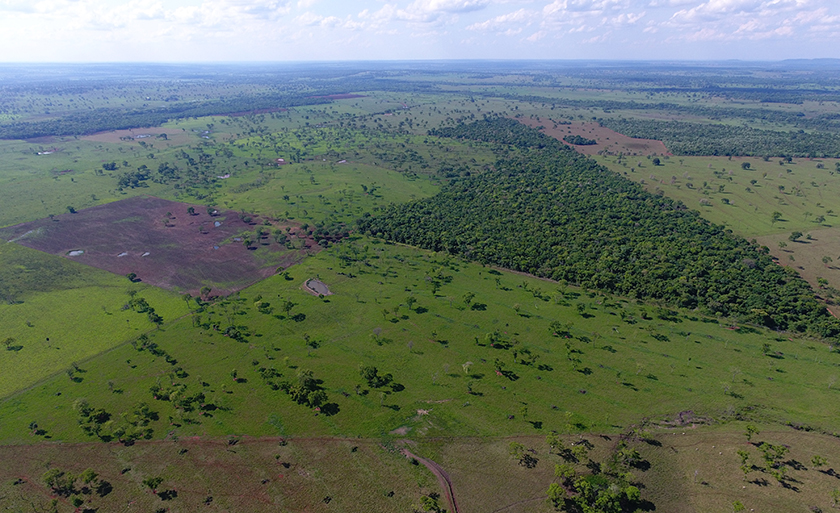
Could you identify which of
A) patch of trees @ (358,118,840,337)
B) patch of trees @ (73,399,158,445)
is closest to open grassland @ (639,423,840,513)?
patch of trees @ (358,118,840,337)

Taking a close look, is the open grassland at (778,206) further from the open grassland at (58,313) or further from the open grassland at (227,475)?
the open grassland at (58,313)

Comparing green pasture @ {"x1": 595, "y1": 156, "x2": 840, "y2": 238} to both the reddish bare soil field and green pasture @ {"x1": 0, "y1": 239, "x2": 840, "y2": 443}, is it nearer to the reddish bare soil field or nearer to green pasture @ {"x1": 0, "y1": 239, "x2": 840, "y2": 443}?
green pasture @ {"x1": 0, "y1": 239, "x2": 840, "y2": 443}

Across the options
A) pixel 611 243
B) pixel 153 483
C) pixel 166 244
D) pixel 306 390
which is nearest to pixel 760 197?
pixel 611 243

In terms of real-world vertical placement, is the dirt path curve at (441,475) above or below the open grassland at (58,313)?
below

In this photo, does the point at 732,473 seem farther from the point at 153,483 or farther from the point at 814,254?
the point at 814,254

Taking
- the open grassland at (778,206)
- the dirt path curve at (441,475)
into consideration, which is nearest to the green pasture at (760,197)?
the open grassland at (778,206)

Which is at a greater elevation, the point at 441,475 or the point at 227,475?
the point at 441,475
